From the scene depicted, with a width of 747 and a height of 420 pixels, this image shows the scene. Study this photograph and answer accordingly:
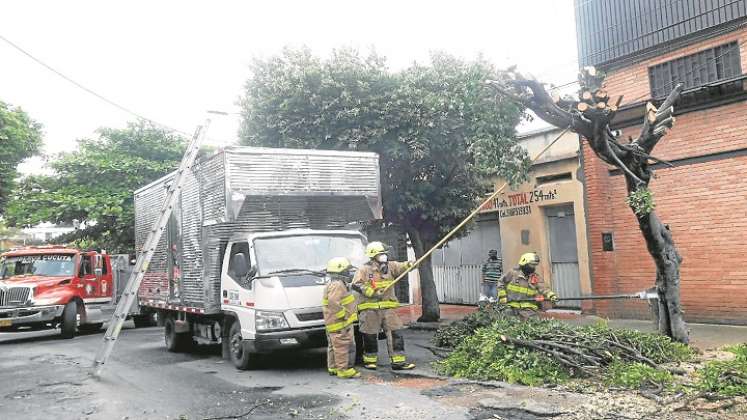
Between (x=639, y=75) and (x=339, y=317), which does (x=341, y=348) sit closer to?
(x=339, y=317)

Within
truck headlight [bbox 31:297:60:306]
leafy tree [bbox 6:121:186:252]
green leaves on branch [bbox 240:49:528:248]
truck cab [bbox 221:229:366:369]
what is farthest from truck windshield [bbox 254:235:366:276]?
leafy tree [bbox 6:121:186:252]

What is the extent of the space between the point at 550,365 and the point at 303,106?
25.1 ft

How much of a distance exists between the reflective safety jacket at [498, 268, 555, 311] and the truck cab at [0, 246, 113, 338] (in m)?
10.7

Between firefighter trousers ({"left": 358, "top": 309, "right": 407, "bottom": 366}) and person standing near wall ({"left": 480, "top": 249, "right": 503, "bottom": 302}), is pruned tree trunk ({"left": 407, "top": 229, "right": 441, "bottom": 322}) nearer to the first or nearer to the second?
person standing near wall ({"left": 480, "top": 249, "right": 503, "bottom": 302})

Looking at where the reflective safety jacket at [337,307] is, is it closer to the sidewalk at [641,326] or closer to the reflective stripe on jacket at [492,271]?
the sidewalk at [641,326]

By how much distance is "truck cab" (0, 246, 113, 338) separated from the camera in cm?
1345

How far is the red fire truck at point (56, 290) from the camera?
530 inches

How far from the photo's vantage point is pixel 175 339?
432 inches

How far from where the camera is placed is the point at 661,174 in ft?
37.8

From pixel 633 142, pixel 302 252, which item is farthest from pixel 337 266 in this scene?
pixel 633 142

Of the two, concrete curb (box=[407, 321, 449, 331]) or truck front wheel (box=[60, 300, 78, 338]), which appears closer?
concrete curb (box=[407, 321, 449, 331])

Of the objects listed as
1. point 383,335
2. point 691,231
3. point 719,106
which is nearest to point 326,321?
point 383,335

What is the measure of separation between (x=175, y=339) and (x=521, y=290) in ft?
21.0

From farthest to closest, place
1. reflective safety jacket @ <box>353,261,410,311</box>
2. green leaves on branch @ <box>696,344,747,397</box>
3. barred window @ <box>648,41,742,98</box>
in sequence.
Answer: barred window @ <box>648,41,742,98</box>, reflective safety jacket @ <box>353,261,410,311</box>, green leaves on branch @ <box>696,344,747,397</box>
